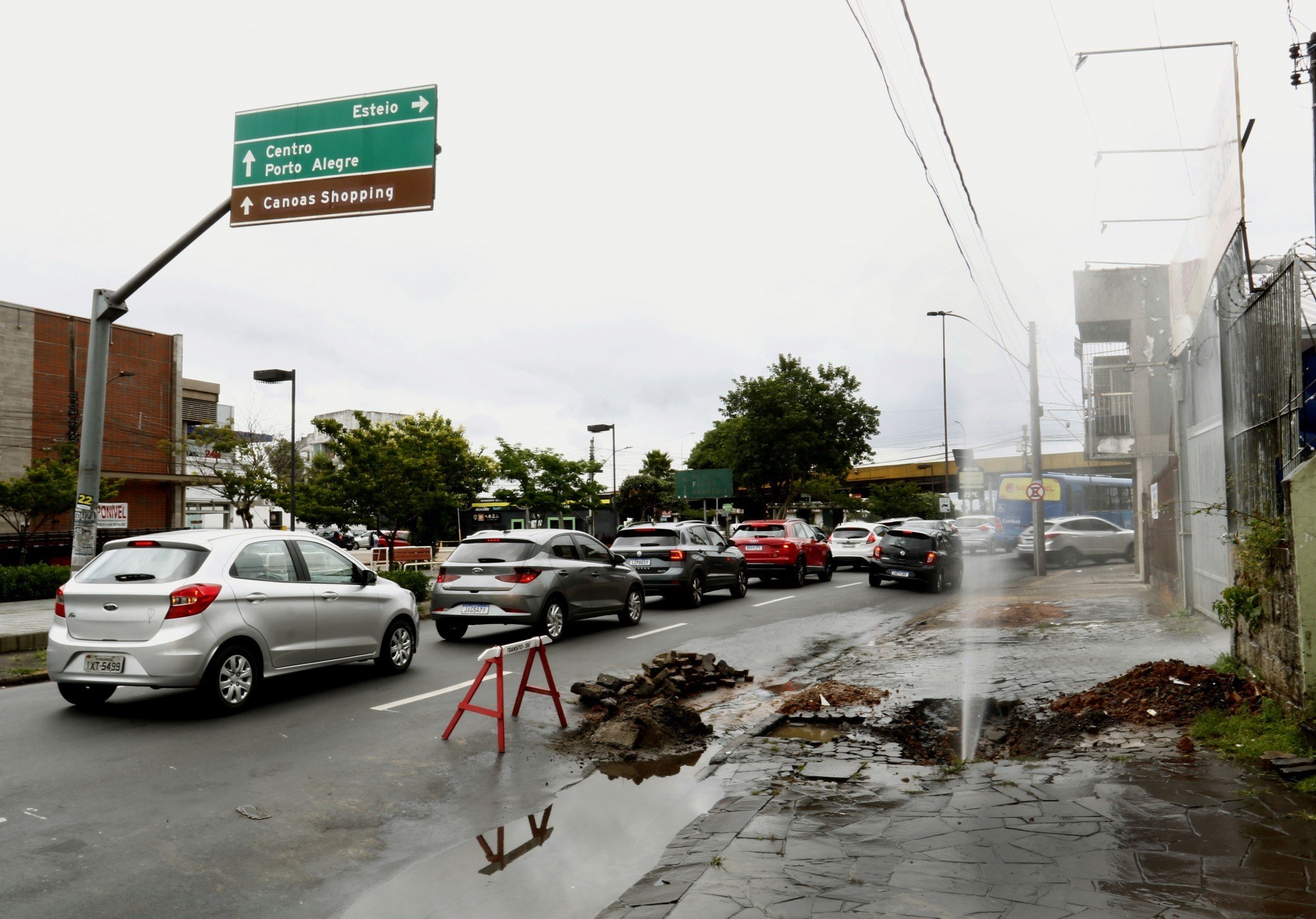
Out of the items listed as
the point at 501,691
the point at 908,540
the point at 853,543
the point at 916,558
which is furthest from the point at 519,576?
the point at 853,543

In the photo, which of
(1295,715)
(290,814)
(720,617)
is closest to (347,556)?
(290,814)

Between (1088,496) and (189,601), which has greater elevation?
(1088,496)

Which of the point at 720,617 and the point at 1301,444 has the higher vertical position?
the point at 1301,444

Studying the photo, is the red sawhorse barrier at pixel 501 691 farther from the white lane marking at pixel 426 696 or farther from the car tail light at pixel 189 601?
the car tail light at pixel 189 601

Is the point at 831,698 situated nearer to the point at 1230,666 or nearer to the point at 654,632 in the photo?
the point at 1230,666

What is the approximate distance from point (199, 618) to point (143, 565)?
0.79 m

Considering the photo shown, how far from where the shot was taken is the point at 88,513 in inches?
450

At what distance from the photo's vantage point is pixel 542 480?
4594cm

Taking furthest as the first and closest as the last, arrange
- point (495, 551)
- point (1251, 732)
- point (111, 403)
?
point (111, 403) < point (495, 551) < point (1251, 732)

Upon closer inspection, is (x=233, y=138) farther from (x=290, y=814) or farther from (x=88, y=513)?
(x=290, y=814)

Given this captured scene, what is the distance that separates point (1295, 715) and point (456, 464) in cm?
4190

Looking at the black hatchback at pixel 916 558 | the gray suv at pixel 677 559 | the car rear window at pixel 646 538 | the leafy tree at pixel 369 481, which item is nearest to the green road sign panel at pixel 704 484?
the leafy tree at pixel 369 481

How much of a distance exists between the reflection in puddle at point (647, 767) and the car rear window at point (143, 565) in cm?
399

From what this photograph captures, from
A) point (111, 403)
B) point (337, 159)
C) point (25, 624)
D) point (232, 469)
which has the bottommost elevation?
point (25, 624)
